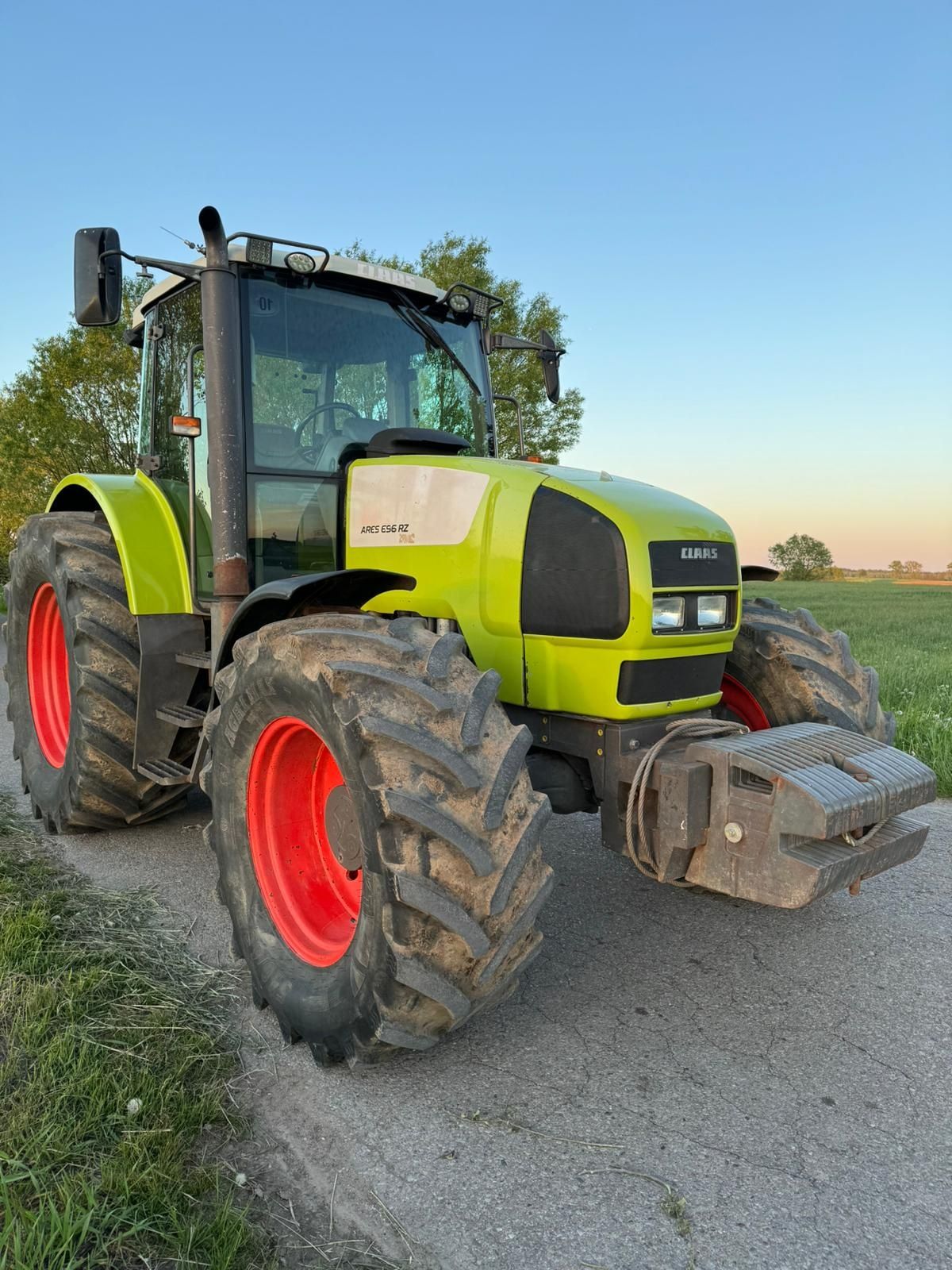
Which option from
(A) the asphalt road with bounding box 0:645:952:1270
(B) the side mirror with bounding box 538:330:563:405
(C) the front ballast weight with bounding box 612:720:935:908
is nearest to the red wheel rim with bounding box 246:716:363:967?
(A) the asphalt road with bounding box 0:645:952:1270

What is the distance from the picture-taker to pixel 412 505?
10.5 ft

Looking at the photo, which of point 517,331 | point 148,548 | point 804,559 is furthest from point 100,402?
point 804,559

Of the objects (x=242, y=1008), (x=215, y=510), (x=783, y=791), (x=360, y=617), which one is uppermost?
(x=215, y=510)

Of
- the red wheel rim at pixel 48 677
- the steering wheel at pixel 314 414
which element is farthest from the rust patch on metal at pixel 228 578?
the red wheel rim at pixel 48 677

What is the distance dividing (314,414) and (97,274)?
88cm

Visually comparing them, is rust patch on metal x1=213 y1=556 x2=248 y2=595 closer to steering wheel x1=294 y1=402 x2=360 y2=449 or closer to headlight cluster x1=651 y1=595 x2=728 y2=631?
steering wheel x1=294 y1=402 x2=360 y2=449

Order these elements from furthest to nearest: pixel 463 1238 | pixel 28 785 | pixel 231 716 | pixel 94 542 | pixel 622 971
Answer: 1. pixel 28 785
2. pixel 94 542
3. pixel 622 971
4. pixel 231 716
5. pixel 463 1238

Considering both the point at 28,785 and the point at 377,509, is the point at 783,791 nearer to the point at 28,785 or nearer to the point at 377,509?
the point at 377,509

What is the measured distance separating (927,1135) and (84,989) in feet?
7.69

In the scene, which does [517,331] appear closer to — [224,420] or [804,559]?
[224,420]

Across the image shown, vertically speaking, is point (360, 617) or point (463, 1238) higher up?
point (360, 617)

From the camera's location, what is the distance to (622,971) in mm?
3109

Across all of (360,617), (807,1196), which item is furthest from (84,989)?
(807,1196)

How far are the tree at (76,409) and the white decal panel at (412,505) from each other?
13.3 metres
